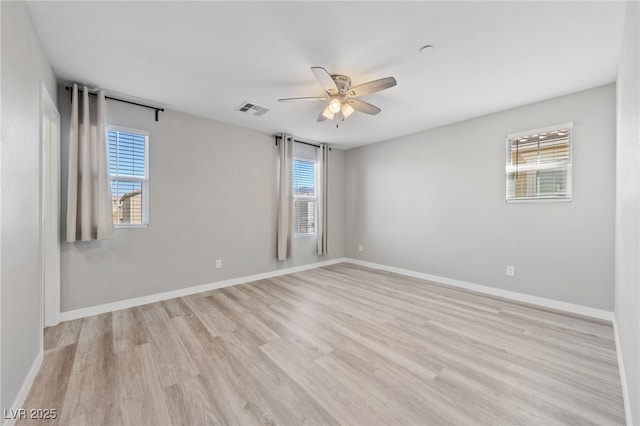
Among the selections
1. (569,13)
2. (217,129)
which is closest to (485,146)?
(569,13)

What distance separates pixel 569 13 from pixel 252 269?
15.0 feet

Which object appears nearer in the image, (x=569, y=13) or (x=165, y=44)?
(x=569, y=13)

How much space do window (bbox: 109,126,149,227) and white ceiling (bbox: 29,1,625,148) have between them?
1.80ft

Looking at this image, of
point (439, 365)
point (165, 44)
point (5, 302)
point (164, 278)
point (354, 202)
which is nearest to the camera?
point (5, 302)

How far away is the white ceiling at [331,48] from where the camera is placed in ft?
5.79

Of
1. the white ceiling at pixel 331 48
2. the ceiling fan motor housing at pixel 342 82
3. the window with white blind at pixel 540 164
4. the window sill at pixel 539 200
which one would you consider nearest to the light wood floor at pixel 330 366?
the window sill at pixel 539 200

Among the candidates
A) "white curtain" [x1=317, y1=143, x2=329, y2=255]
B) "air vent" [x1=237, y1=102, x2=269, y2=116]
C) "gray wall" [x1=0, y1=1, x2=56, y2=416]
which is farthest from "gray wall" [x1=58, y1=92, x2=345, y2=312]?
"gray wall" [x1=0, y1=1, x2=56, y2=416]

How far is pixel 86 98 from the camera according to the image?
8.99 feet

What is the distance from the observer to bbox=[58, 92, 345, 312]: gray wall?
116 inches

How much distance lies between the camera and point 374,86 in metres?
2.40

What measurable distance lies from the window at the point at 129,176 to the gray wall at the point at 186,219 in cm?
8

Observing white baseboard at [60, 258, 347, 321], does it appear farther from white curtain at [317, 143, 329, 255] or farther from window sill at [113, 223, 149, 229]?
window sill at [113, 223, 149, 229]

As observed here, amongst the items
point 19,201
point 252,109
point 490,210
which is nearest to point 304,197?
point 252,109

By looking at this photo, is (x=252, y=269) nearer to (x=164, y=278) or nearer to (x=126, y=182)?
(x=164, y=278)
